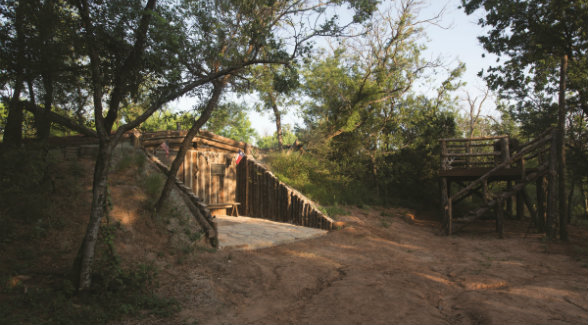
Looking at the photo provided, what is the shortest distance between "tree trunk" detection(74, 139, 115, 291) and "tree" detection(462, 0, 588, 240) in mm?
11564

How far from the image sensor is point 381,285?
5.83m

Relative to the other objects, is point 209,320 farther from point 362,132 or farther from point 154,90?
point 362,132

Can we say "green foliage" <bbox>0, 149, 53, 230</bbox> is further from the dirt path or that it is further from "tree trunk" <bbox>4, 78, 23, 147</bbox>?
the dirt path

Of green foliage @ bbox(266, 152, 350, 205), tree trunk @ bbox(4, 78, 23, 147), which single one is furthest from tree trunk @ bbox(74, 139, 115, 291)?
green foliage @ bbox(266, 152, 350, 205)

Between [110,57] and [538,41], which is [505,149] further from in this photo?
[110,57]

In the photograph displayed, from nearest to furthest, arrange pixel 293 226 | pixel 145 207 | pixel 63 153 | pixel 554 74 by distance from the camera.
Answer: pixel 145 207 < pixel 63 153 < pixel 293 226 < pixel 554 74

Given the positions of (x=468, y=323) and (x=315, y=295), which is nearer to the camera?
(x=468, y=323)

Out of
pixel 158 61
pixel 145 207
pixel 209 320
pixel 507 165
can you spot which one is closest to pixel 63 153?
pixel 145 207

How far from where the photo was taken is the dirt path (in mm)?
4703

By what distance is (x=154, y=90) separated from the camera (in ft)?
21.1

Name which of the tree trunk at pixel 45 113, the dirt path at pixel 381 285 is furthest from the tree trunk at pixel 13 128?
the dirt path at pixel 381 285

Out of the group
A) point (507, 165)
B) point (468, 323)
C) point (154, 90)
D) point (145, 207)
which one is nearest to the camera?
point (468, 323)

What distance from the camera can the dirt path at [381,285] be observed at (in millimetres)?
4703

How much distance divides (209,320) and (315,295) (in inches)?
68.8
